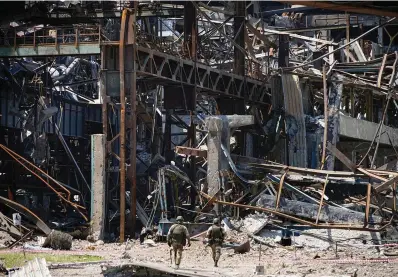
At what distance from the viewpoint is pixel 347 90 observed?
143ft

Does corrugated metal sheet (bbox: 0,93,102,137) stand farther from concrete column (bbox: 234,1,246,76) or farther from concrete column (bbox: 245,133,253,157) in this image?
concrete column (bbox: 234,1,246,76)

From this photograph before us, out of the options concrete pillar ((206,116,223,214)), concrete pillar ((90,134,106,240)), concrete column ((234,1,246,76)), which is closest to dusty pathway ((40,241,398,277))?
concrete pillar ((90,134,106,240))

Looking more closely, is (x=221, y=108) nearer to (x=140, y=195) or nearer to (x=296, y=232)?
(x=140, y=195)

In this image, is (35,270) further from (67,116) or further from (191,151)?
(67,116)

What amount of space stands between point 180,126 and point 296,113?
5.00 m

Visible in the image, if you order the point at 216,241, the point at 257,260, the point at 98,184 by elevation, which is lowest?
the point at 257,260

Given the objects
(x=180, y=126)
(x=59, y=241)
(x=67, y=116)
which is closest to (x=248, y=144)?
(x=180, y=126)

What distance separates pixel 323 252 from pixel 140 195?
13998mm

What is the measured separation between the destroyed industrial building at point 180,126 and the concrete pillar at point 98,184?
0.15 ft

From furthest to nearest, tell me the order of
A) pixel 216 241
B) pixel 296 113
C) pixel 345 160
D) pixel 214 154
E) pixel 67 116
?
pixel 67 116 → pixel 296 113 → pixel 214 154 → pixel 345 160 → pixel 216 241

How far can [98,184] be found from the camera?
33781mm

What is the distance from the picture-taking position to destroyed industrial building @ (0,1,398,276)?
106ft

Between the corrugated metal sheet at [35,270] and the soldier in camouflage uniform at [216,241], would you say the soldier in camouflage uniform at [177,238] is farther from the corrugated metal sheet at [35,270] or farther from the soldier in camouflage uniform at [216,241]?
the corrugated metal sheet at [35,270]

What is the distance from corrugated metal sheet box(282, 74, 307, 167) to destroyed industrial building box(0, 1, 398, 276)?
0.05 m
